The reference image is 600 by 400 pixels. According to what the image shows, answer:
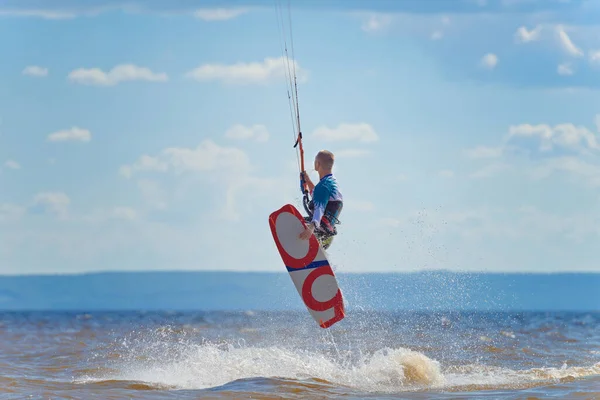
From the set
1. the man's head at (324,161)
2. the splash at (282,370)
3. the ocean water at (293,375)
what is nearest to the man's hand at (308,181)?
the man's head at (324,161)

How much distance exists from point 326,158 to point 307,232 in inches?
41.7

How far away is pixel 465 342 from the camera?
63.0 feet

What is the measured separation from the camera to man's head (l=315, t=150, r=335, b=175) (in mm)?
11148

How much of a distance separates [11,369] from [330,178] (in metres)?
6.21

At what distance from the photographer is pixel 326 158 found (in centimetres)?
1116

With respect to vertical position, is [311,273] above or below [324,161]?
below

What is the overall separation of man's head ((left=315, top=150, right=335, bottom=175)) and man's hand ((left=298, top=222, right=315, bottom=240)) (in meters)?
0.78

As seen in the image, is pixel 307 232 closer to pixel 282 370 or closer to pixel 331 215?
pixel 331 215

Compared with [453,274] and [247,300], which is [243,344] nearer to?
[453,274]

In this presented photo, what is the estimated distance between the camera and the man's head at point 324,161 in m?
11.1

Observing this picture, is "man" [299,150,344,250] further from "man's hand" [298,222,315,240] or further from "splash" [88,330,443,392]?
"splash" [88,330,443,392]

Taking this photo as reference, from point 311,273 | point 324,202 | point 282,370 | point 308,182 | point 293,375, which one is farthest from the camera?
point 282,370

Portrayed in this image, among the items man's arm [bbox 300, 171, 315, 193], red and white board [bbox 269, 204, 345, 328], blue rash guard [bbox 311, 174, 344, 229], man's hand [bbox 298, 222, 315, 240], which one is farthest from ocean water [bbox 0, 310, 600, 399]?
man's arm [bbox 300, 171, 315, 193]

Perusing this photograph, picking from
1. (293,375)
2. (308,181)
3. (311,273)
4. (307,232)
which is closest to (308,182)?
(308,181)
